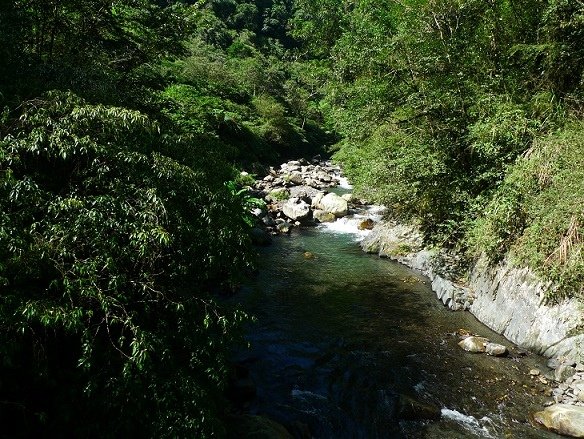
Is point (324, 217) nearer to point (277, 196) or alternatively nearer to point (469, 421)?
point (277, 196)

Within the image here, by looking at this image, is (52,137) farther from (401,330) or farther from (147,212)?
(401,330)

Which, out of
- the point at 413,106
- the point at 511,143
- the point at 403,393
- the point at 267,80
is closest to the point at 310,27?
the point at 413,106

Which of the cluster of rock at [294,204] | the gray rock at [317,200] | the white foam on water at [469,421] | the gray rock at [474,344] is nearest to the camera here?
the white foam on water at [469,421]

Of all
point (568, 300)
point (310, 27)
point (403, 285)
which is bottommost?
point (403, 285)

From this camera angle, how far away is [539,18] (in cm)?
1149

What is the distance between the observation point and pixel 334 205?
76.5 ft

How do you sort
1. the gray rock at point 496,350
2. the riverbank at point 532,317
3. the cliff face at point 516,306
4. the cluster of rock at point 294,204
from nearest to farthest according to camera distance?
the riverbank at point 532,317
the cliff face at point 516,306
the gray rock at point 496,350
the cluster of rock at point 294,204

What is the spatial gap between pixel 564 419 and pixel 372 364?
3730mm

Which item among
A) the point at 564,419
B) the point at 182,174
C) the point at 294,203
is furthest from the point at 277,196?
the point at 564,419

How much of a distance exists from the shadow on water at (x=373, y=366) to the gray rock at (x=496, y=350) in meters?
0.16

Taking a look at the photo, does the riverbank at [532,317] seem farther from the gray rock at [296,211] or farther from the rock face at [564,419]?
the gray rock at [296,211]

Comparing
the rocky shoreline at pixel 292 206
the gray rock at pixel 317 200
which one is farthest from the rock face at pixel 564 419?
the gray rock at pixel 317 200

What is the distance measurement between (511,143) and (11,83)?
11811 millimetres

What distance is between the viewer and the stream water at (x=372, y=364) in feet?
23.7
